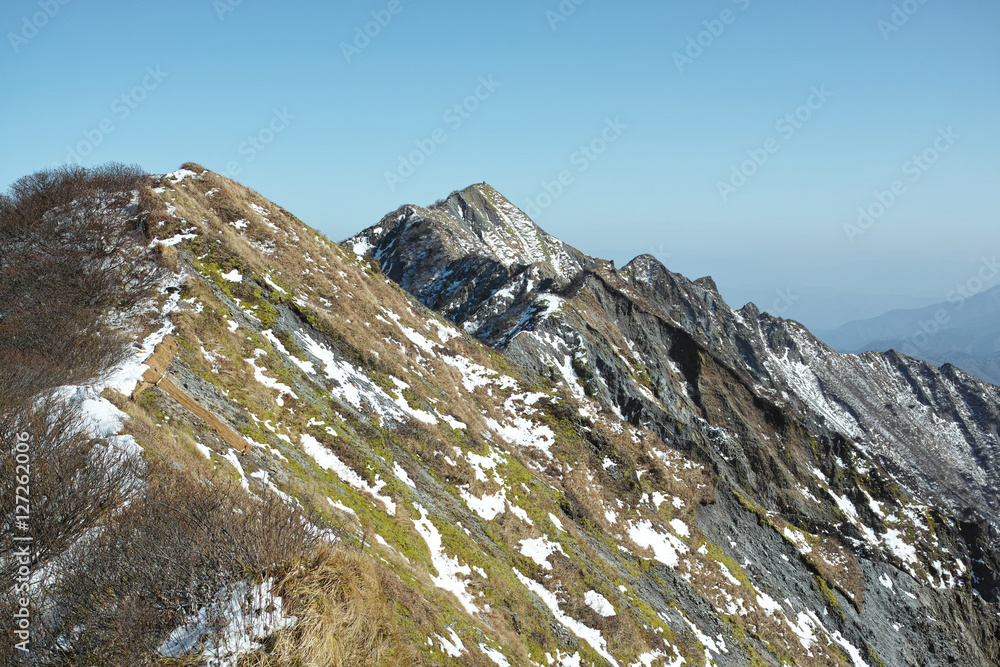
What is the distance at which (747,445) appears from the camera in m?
47.8

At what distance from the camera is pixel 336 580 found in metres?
7.77

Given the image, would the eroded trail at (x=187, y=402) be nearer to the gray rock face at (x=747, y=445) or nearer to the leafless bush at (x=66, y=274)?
the leafless bush at (x=66, y=274)

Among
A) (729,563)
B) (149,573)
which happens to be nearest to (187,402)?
(149,573)

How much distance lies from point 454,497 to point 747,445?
37238mm

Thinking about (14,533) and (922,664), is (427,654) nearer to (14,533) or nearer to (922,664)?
(14,533)

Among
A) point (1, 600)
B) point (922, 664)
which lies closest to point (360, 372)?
point (1, 600)

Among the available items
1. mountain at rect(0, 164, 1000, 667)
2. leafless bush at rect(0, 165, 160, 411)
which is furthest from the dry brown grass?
leafless bush at rect(0, 165, 160, 411)

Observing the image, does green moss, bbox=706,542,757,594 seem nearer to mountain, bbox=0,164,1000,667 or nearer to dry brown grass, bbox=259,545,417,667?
mountain, bbox=0,164,1000,667

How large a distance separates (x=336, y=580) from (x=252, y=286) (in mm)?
20131

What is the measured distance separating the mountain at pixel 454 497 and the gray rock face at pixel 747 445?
0.89ft

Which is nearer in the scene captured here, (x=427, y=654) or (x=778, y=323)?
(x=427, y=654)

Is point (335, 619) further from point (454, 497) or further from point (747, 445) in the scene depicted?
point (747, 445)

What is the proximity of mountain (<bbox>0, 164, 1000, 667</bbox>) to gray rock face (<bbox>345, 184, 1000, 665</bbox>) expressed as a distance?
0.27 metres

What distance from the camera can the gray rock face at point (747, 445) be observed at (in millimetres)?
33000
